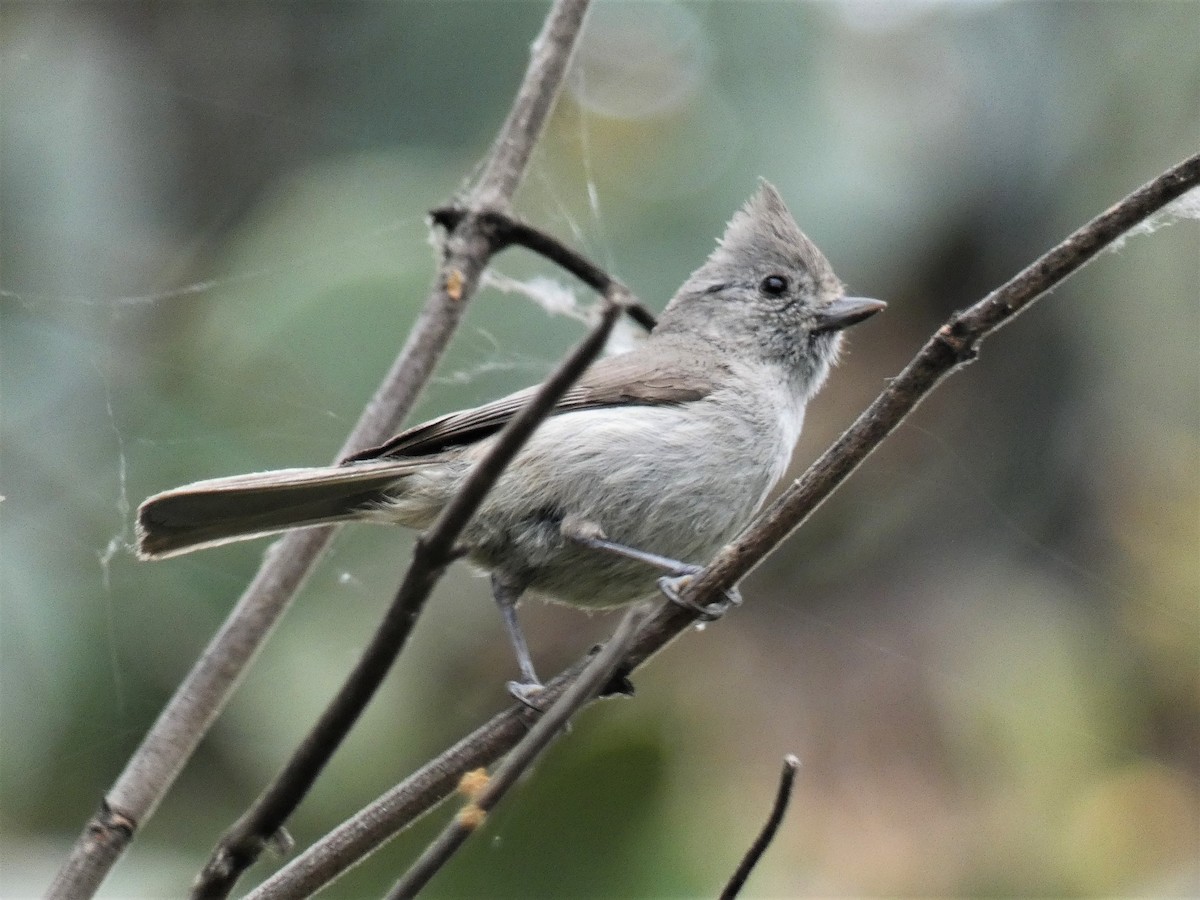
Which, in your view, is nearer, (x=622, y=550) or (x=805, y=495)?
(x=805, y=495)

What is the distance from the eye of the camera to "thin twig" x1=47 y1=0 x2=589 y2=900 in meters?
1.54

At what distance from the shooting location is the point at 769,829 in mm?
1268

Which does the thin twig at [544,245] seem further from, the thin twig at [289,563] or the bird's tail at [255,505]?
the bird's tail at [255,505]

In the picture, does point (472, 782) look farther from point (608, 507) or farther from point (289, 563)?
point (608, 507)

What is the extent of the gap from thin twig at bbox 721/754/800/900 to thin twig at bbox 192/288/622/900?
1.53 ft

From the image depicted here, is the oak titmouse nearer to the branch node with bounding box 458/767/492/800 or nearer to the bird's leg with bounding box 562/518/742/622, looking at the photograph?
the bird's leg with bounding box 562/518/742/622

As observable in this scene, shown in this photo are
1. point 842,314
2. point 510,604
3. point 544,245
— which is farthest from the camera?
point 842,314

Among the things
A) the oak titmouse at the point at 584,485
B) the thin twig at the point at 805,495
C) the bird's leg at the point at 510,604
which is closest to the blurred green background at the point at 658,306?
the bird's leg at the point at 510,604

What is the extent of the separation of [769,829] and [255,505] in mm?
1158

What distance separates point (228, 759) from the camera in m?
2.81

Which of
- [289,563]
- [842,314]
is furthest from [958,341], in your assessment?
[842,314]

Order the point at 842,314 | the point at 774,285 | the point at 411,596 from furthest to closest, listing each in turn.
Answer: the point at 774,285 → the point at 842,314 → the point at 411,596

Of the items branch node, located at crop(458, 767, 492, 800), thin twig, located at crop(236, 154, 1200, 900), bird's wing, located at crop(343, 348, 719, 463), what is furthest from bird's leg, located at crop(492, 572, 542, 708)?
branch node, located at crop(458, 767, 492, 800)

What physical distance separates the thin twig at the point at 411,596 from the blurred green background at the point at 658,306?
1572 millimetres
